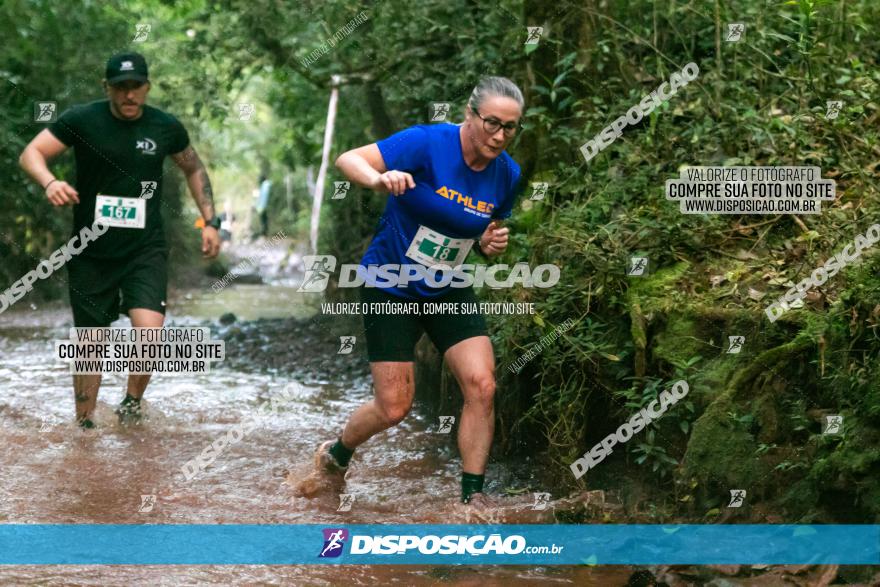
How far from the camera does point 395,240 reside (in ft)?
17.2

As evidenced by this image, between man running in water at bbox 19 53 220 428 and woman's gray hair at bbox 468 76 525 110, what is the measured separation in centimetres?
232

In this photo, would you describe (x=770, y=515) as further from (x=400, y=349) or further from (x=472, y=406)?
(x=400, y=349)

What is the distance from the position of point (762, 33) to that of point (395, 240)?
3754 millimetres

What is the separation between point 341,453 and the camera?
5.73 meters

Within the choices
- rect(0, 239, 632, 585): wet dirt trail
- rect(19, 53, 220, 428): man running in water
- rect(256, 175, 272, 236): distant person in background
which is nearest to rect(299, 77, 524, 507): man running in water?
rect(0, 239, 632, 585): wet dirt trail

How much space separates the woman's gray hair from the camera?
4.95 metres

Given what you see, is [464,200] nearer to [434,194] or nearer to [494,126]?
[434,194]

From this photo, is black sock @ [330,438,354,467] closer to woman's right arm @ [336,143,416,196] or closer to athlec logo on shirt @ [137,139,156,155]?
woman's right arm @ [336,143,416,196]

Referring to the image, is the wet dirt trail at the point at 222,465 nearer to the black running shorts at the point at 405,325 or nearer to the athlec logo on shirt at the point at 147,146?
the black running shorts at the point at 405,325

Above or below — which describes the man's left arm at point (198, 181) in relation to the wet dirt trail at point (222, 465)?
above

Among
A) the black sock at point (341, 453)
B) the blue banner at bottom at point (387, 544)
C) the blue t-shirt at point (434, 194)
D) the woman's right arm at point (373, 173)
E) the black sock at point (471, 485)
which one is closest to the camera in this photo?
the blue banner at bottom at point (387, 544)

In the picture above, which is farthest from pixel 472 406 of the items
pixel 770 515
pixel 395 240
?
pixel 770 515

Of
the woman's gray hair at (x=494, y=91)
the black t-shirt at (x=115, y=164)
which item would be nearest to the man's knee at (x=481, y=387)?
the woman's gray hair at (x=494, y=91)

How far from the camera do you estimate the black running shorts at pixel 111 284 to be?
6.64 m
